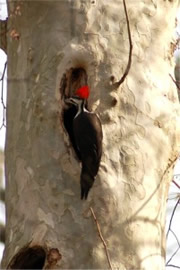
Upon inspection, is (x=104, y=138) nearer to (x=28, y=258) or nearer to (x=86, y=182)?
(x=86, y=182)

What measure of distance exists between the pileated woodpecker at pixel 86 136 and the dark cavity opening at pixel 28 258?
0.31 metres

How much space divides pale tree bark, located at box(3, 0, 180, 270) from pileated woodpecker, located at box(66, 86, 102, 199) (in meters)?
0.03

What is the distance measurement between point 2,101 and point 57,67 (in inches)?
20.8

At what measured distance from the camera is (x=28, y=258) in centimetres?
370

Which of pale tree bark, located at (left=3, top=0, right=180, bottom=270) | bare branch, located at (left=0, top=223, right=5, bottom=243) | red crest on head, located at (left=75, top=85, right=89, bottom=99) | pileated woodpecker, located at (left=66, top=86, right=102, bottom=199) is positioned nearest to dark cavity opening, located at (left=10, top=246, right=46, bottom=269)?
pale tree bark, located at (left=3, top=0, right=180, bottom=270)

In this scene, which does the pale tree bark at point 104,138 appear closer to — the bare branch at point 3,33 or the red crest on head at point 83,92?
the red crest on head at point 83,92

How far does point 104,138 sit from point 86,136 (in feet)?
0.27

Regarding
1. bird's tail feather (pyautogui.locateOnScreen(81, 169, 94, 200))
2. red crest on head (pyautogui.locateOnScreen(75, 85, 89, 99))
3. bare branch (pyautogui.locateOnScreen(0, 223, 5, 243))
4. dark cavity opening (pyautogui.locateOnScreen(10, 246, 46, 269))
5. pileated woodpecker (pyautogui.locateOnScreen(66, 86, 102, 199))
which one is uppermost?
red crest on head (pyautogui.locateOnScreen(75, 85, 89, 99))

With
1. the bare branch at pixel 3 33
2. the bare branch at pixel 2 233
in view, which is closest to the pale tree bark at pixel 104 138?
the bare branch at pixel 3 33

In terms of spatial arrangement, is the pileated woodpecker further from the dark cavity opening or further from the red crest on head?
the dark cavity opening

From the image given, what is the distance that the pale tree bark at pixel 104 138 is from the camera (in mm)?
3662

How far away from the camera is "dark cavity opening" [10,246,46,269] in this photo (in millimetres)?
3682

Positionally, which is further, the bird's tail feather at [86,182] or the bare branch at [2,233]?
the bare branch at [2,233]

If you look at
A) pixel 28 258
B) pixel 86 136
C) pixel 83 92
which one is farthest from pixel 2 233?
pixel 83 92
